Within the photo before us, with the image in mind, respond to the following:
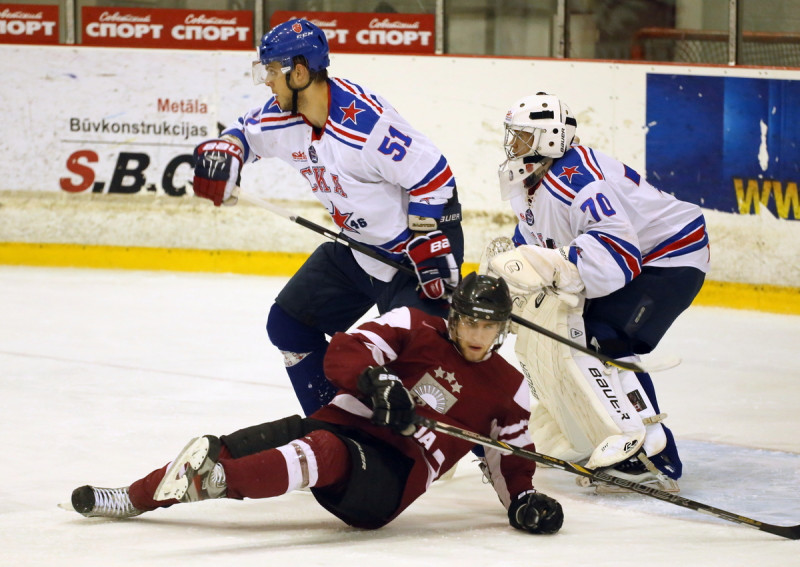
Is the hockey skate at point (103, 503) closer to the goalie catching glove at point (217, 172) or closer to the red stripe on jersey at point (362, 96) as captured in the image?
the goalie catching glove at point (217, 172)

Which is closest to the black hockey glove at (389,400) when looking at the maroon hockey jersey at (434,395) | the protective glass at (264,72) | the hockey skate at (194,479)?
the maroon hockey jersey at (434,395)

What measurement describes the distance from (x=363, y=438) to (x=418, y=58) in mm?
4382

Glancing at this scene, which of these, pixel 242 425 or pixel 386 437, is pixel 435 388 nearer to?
pixel 386 437

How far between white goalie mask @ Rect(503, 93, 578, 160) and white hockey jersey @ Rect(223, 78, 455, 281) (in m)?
0.23

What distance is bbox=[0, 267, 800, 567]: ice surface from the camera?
9.06 feet

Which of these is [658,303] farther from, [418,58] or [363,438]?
[418,58]

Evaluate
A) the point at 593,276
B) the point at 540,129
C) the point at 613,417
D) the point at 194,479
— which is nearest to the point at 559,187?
the point at 540,129

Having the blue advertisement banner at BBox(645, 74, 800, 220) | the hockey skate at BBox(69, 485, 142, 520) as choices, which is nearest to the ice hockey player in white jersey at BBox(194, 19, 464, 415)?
the hockey skate at BBox(69, 485, 142, 520)

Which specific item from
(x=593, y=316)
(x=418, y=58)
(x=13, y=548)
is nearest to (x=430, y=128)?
(x=418, y=58)

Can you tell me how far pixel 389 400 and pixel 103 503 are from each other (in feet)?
2.33

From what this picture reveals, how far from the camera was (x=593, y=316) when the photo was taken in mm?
3617

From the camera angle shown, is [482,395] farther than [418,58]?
No

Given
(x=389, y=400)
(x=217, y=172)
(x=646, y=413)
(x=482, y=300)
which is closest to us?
(x=389, y=400)

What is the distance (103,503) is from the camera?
286 cm
